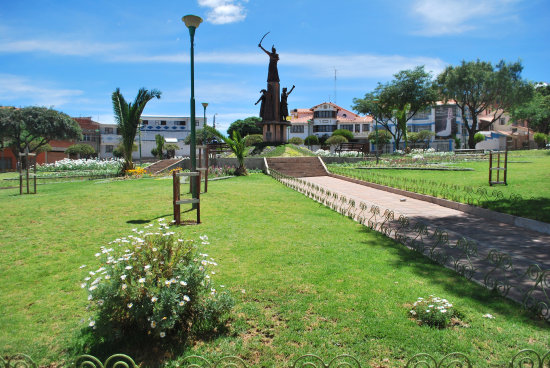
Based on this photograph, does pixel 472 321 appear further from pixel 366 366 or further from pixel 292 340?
pixel 292 340

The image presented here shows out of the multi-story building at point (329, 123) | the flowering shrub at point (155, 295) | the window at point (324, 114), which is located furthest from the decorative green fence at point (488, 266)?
the window at point (324, 114)

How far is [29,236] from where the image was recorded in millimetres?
7027

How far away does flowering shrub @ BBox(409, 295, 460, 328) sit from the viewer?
3561 millimetres

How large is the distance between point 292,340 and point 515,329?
2.05 meters

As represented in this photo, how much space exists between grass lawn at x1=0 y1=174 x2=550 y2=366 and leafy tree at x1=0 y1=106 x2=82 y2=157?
130ft

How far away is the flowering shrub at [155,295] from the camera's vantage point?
3.15 meters

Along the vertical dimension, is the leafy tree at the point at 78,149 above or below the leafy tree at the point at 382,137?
below

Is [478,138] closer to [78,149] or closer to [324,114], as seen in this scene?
[324,114]

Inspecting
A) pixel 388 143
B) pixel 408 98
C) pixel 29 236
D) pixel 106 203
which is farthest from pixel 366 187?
pixel 388 143

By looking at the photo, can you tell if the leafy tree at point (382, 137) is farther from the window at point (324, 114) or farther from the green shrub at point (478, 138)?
the window at point (324, 114)

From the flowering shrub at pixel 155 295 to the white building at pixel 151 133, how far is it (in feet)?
218

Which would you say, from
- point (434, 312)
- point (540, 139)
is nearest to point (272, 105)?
point (434, 312)

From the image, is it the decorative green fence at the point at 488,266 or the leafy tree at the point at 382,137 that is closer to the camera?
the decorative green fence at the point at 488,266

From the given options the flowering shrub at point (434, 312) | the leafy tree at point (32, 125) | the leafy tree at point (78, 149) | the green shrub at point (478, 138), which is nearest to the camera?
the flowering shrub at point (434, 312)
